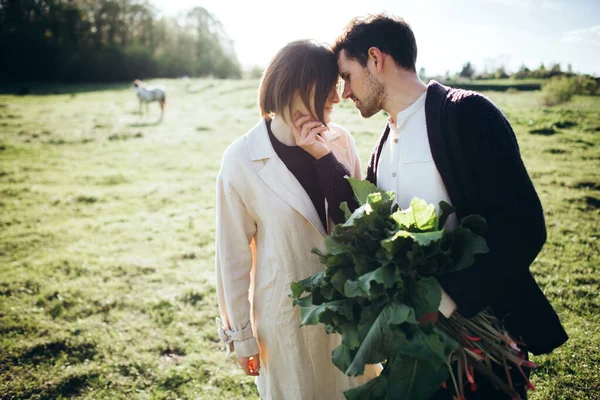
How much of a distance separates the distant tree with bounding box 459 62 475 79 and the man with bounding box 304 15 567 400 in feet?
51.4

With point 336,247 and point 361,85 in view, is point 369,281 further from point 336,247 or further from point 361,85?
point 361,85

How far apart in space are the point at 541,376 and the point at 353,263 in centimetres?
273

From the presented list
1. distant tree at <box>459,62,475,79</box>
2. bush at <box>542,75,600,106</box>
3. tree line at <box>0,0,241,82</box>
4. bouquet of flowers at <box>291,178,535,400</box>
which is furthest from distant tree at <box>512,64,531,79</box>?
tree line at <box>0,0,241,82</box>

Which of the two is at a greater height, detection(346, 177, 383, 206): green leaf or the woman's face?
the woman's face

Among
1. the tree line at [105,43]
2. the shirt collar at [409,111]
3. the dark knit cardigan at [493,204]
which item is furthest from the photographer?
the tree line at [105,43]

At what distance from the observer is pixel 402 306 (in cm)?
141

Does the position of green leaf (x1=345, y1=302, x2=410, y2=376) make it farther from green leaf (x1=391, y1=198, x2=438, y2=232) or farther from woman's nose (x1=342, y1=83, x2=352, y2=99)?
woman's nose (x1=342, y1=83, x2=352, y2=99)

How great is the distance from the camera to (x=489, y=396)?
1.76 metres

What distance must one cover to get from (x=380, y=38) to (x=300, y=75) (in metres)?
0.49

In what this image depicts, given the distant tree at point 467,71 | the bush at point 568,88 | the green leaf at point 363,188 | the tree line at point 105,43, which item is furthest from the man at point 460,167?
the tree line at point 105,43

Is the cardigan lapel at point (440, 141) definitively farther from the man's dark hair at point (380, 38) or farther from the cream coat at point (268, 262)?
the cream coat at point (268, 262)

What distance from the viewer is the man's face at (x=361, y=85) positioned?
211 cm

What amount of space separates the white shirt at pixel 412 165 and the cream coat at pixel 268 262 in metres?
0.51

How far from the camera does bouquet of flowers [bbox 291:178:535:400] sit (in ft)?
4.58
